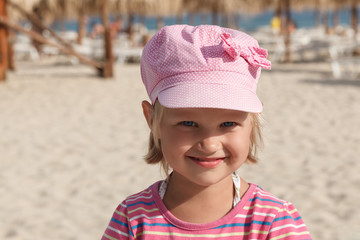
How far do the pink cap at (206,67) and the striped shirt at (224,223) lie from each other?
0.82ft

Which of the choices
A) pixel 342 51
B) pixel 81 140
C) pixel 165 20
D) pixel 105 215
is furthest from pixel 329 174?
pixel 165 20

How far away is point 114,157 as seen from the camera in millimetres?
4891

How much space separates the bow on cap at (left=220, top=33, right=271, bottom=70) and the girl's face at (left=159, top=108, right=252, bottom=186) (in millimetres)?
128

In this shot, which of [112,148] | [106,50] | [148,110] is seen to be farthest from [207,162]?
[106,50]

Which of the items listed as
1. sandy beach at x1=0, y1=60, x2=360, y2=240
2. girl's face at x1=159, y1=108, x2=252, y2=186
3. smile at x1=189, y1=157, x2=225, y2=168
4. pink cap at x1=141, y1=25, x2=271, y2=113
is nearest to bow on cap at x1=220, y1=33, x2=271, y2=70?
pink cap at x1=141, y1=25, x2=271, y2=113

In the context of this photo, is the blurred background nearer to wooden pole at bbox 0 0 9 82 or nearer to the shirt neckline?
wooden pole at bbox 0 0 9 82

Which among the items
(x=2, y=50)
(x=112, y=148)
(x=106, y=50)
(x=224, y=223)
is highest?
(x=224, y=223)

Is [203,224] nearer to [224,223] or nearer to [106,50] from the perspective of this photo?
[224,223]

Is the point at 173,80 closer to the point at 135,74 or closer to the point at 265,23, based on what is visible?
the point at 135,74

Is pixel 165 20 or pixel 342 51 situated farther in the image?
pixel 165 20

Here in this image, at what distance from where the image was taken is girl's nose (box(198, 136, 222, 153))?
1146mm

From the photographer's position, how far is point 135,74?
1127 cm

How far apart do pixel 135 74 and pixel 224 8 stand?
5.77 m

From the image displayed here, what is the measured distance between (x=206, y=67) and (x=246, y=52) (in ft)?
0.33
